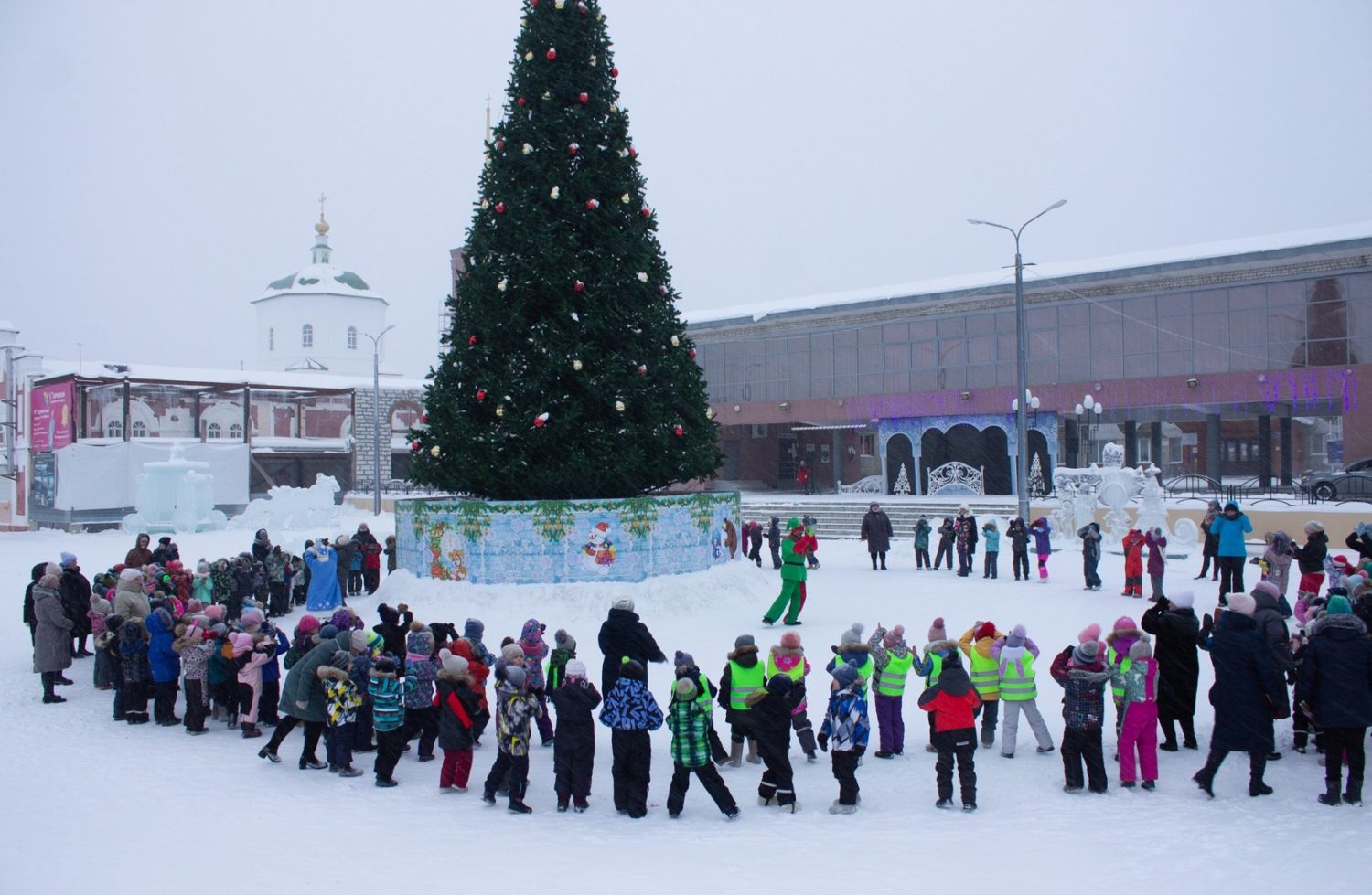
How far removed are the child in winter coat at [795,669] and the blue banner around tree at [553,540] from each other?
7395mm

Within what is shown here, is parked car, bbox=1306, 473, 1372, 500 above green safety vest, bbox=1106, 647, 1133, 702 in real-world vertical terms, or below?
above

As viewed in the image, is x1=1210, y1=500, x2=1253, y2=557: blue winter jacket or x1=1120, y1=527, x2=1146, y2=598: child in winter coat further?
x1=1120, y1=527, x2=1146, y2=598: child in winter coat

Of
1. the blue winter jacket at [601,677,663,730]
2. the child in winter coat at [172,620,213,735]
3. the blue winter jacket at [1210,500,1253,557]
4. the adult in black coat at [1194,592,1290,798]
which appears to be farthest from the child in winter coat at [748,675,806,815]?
the blue winter jacket at [1210,500,1253,557]

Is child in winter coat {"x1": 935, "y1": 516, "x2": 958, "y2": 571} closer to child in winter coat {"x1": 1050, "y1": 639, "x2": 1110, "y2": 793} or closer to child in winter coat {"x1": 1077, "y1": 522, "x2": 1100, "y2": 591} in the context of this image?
child in winter coat {"x1": 1077, "y1": 522, "x2": 1100, "y2": 591}

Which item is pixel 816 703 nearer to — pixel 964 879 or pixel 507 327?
pixel 964 879

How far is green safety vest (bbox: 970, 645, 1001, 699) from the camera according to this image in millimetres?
8617

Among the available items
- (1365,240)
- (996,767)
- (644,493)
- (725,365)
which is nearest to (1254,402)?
(1365,240)

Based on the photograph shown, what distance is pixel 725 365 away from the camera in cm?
4384

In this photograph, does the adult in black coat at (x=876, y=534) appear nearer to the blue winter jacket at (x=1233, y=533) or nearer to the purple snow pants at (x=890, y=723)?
the blue winter jacket at (x=1233, y=533)

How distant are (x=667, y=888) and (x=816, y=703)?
431cm

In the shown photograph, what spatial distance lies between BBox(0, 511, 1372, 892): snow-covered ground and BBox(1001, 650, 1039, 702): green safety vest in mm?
554

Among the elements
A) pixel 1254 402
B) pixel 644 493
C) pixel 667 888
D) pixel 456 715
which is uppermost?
pixel 1254 402

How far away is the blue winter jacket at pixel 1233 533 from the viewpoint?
50.1 ft

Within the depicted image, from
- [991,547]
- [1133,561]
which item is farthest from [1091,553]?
[991,547]
